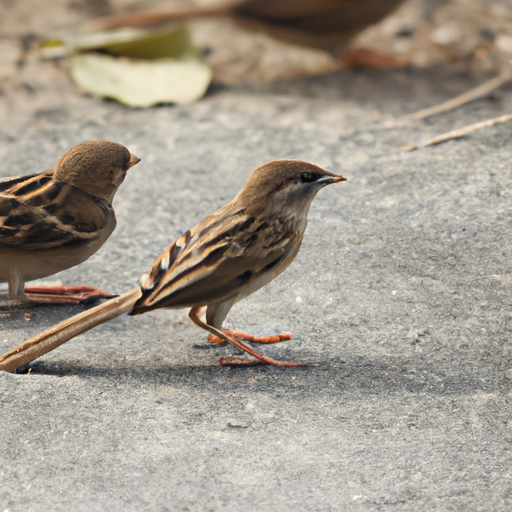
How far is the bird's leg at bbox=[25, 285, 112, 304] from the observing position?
195 inches

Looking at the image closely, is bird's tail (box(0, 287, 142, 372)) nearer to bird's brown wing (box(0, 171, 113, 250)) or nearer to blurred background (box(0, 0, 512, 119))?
bird's brown wing (box(0, 171, 113, 250))

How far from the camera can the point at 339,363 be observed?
412 cm

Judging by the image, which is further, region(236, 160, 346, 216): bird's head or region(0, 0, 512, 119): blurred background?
region(0, 0, 512, 119): blurred background

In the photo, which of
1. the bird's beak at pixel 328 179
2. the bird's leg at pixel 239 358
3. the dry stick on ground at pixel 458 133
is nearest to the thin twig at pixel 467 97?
the dry stick on ground at pixel 458 133

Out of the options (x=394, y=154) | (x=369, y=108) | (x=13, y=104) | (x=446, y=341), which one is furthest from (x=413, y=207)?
(x=13, y=104)

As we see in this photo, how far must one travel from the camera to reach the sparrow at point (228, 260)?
13.1ft

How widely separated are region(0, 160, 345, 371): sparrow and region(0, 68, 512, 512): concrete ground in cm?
22

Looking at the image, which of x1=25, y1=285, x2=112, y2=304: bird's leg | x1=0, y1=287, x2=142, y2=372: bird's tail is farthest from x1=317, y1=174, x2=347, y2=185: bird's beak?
x1=25, y1=285, x2=112, y2=304: bird's leg

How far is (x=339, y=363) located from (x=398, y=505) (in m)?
1.13

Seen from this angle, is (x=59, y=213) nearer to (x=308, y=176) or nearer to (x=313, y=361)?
(x=308, y=176)

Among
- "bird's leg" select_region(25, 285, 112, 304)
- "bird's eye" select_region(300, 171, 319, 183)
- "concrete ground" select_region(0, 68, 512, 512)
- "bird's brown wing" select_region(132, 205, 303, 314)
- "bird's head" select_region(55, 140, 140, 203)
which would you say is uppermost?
"bird's eye" select_region(300, 171, 319, 183)

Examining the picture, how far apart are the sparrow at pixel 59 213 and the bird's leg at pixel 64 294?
2cm

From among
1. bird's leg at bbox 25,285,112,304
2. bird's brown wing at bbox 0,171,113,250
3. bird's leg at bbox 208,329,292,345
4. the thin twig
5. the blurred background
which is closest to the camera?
bird's leg at bbox 208,329,292,345

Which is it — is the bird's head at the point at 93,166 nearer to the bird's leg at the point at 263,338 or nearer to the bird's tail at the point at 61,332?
the bird's tail at the point at 61,332
